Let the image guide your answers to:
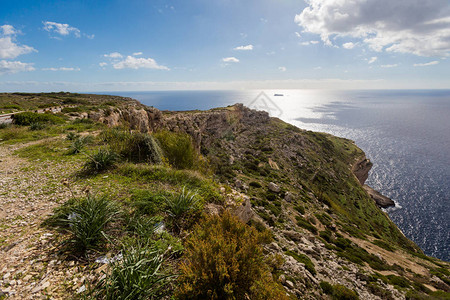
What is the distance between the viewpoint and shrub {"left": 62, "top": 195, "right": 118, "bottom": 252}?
396 cm

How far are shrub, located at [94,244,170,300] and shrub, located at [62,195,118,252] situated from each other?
1174 millimetres

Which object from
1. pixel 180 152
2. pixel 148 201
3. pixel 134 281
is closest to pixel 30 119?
pixel 180 152

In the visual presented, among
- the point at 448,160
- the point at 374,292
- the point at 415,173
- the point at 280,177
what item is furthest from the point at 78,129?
the point at 448,160

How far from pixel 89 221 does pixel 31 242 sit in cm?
116

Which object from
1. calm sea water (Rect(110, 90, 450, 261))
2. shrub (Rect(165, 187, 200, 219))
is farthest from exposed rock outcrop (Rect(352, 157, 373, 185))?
shrub (Rect(165, 187, 200, 219))

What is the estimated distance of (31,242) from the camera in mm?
3984

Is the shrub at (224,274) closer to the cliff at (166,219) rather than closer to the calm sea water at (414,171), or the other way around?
the cliff at (166,219)

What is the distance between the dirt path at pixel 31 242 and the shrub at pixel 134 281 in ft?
2.79

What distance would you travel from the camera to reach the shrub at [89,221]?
3.96 metres

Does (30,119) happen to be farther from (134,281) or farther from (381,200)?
(381,200)

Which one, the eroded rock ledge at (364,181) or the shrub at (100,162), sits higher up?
the shrub at (100,162)

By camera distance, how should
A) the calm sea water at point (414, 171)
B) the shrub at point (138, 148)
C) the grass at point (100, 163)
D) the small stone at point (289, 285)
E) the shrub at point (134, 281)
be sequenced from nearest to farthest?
the shrub at point (134, 281) → the small stone at point (289, 285) → the grass at point (100, 163) → the shrub at point (138, 148) → the calm sea water at point (414, 171)

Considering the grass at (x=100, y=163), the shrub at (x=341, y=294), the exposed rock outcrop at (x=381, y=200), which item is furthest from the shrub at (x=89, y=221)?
the exposed rock outcrop at (x=381, y=200)

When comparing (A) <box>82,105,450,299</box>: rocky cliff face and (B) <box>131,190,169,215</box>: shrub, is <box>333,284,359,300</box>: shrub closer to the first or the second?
(A) <box>82,105,450,299</box>: rocky cliff face
